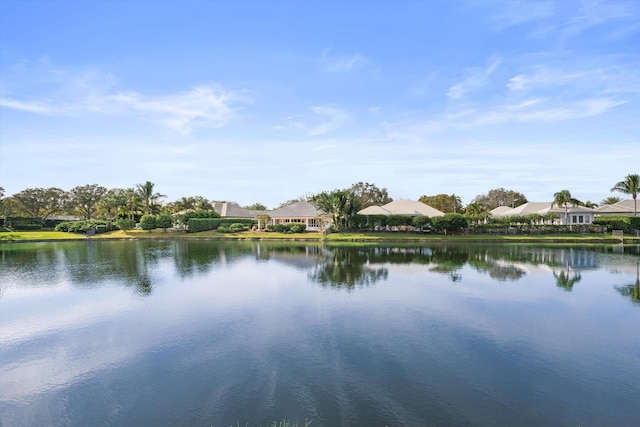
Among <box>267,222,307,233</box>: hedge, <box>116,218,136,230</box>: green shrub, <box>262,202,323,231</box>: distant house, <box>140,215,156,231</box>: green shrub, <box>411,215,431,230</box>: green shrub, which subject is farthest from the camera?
<box>262,202,323,231</box>: distant house

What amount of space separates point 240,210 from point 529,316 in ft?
230

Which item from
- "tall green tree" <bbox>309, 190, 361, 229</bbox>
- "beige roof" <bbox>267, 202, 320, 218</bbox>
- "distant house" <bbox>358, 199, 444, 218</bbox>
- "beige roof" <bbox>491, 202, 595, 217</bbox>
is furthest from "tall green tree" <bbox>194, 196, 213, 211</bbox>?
"beige roof" <bbox>491, 202, 595, 217</bbox>

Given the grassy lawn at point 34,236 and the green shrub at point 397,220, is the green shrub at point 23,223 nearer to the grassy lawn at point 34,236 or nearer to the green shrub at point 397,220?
the grassy lawn at point 34,236

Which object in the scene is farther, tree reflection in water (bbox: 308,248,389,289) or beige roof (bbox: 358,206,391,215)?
beige roof (bbox: 358,206,391,215)

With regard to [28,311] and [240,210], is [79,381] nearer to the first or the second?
[28,311]

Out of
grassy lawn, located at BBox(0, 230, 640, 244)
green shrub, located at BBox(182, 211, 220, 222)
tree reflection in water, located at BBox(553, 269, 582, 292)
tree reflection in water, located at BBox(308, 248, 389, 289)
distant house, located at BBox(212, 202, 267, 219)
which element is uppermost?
distant house, located at BBox(212, 202, 267, 219)

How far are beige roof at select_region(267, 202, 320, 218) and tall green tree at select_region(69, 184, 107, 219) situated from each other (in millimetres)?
44670

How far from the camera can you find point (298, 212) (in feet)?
214

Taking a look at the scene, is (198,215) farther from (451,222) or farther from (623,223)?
(623,223)

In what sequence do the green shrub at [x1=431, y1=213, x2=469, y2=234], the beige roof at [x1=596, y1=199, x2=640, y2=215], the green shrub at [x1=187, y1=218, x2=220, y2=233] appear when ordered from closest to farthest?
the green shrub at [x1=431, y1=213, x2=469, y2=234], the green shrub at [x1=187, y1=218, x2=220, y2=233], the beige roof at [x1=596, y1=199, x2=640, y2=215]

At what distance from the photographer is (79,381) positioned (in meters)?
9.80

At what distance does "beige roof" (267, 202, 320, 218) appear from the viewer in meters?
64.7

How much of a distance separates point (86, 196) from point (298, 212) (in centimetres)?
5277

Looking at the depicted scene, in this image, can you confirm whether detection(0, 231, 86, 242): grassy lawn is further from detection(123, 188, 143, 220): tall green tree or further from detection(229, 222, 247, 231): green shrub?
detection(229, 222, 247, 231): green shrub
